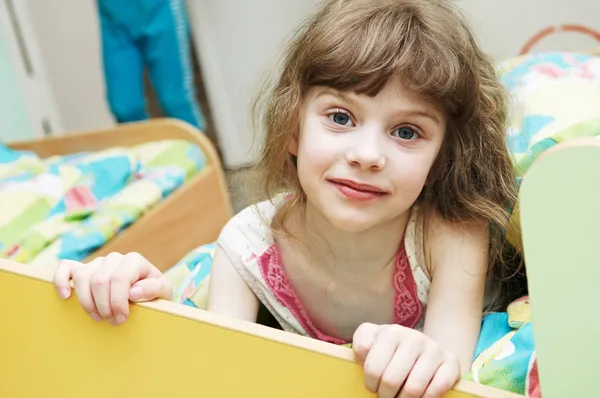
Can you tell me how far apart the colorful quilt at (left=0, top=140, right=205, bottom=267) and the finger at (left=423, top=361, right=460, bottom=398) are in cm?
92

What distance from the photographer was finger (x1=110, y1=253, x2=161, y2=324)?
67 centimetres

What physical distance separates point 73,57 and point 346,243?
86.0 inches

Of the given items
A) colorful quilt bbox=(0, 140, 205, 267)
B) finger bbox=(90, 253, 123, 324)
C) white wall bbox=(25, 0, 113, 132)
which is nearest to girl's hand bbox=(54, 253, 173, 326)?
finger bbox=(90, 253, 123, 324)

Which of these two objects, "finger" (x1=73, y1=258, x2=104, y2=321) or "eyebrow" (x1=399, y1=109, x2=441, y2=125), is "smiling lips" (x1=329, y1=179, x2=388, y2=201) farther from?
"finger" (x1=73, y1=258, x2=104, y2=321)

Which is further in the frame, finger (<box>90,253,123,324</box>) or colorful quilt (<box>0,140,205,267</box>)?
colorful quilt (<box>0,140,205,267</box>)

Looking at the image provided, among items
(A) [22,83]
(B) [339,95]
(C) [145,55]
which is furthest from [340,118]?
(A) [22,83]

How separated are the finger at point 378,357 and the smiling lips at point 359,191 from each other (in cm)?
22

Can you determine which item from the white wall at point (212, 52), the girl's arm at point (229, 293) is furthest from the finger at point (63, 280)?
the white wall at point (212, 52)

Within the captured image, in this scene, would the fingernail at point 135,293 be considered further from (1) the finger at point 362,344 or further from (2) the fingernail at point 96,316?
(1) the finger at point 362,344

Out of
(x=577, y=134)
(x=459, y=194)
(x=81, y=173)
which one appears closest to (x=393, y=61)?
(x=459, y=194)

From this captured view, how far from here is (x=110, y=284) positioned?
69cm

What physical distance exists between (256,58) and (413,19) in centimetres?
184

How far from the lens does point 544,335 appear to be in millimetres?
458

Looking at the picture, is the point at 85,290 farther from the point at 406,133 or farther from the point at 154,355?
the point at 406,133
